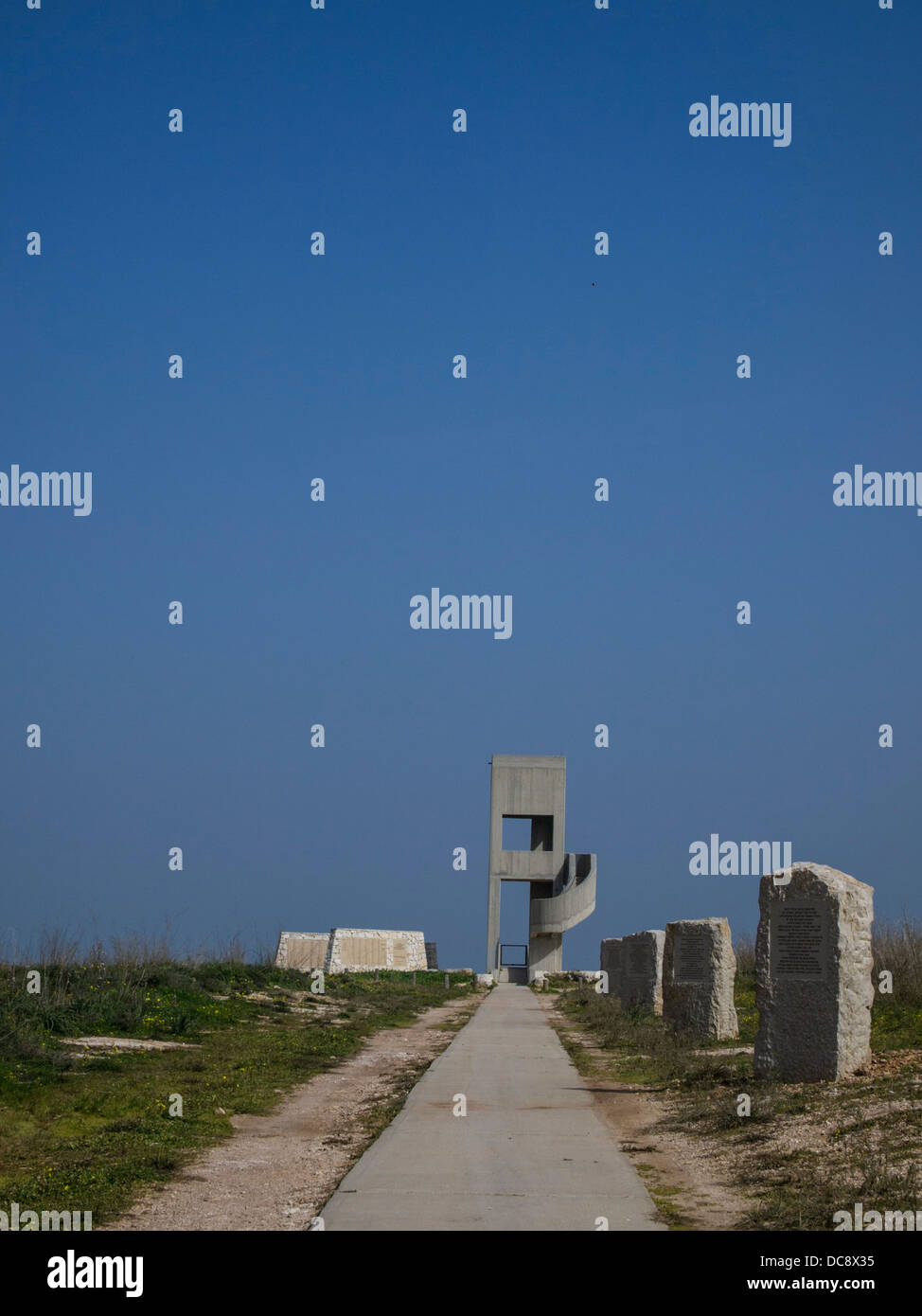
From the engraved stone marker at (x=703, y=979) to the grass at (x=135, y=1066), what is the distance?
16.6ft

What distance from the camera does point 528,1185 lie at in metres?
8.05

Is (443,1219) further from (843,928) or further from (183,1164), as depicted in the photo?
(843,928)

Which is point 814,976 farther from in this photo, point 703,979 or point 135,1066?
point 135,1066

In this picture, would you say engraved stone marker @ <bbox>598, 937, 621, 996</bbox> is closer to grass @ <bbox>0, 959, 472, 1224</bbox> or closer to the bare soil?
grass @ <bbox>0, 959, 472, 1224</bbox>

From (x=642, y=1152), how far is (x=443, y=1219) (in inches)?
131

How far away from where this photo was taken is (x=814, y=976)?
12.3 meters

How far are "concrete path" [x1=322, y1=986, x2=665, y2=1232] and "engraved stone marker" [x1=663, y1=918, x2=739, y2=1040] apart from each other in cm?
375

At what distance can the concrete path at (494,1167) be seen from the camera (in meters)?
7.11

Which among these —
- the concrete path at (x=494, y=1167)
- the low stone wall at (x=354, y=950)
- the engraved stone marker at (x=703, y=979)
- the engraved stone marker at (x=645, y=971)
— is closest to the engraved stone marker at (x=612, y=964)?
the engraved stone marker at (x=645, y=971)

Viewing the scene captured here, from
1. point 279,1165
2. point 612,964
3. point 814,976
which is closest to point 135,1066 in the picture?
point 279,1165

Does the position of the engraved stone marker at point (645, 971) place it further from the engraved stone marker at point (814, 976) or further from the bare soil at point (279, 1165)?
the engraved stone marker at point (814, 976)

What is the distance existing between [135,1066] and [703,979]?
27.0 ft
